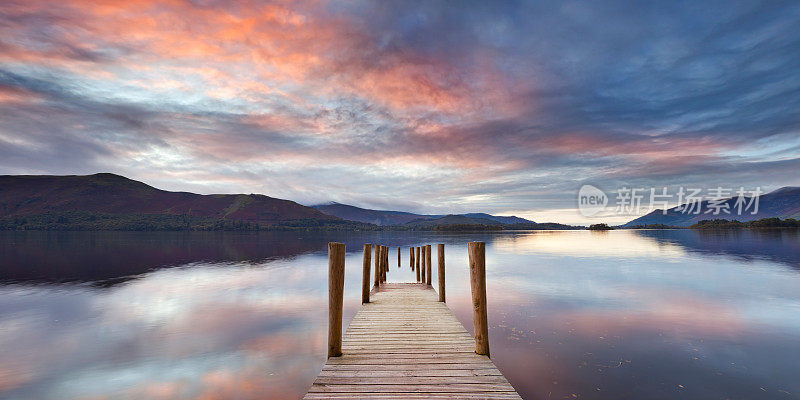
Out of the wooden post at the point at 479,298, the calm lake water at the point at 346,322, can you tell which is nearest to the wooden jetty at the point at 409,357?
the wooden post at the point at 479,298

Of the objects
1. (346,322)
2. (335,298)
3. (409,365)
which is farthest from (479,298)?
(346,322)

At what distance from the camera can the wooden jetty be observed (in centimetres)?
660

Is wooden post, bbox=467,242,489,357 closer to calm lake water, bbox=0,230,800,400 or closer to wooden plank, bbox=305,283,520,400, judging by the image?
wooden plank, bbox=305,283,520,400

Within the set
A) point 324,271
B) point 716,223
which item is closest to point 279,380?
point 324,271

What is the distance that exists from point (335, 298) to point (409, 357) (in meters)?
2.26

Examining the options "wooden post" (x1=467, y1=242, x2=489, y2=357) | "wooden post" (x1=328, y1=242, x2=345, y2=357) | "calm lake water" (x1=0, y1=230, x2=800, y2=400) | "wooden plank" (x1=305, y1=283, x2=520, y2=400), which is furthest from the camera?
"calm lake water" (x1=0, y1=230, x2=800, y2=400)

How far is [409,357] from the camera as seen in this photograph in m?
8.30

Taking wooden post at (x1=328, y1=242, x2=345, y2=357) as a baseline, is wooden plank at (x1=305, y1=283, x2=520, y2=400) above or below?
below

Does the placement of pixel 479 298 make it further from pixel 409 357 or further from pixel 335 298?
pixel 335 298

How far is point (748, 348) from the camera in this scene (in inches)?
508

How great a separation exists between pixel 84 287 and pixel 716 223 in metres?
253

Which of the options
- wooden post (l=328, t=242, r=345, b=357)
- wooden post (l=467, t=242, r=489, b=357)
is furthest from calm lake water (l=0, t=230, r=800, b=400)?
wooden post (l=328, t=242, r=345, b=357)

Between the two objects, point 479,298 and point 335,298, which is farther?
point 479,298

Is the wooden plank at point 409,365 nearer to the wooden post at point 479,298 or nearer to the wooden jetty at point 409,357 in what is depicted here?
the wooden jetty at point 409,357
